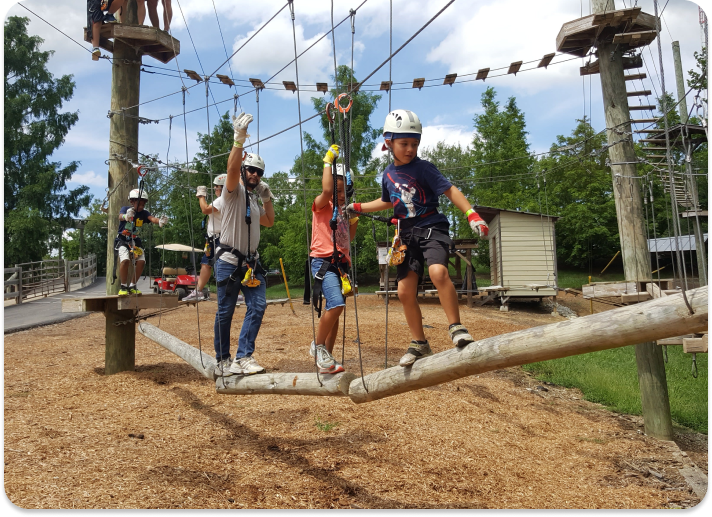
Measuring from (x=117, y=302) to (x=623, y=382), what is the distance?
8.62 metres

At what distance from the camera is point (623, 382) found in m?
10.1

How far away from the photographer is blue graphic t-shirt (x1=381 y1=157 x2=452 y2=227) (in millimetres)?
3885

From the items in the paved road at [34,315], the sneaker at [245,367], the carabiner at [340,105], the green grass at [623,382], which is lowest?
the green grass at [623,382]

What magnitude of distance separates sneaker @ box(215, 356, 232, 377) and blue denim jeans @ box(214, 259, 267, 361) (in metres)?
0.04

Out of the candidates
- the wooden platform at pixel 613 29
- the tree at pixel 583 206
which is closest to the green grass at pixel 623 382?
the wooden platform at pixel 613 29

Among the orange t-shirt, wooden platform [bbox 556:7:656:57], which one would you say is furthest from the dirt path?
wooden platform [bbox 556:7:656:57]

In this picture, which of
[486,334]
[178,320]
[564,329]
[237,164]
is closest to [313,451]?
[237,164]

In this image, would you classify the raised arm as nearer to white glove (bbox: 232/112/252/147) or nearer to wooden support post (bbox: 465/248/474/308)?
white glove (bbox: 232/112/252/147)

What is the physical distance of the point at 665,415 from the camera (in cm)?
726

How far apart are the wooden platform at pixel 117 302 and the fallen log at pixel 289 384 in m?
A: 3.07

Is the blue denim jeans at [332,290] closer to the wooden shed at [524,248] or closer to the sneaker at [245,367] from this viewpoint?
the sneaker at [245,367]

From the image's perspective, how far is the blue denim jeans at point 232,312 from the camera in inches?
186

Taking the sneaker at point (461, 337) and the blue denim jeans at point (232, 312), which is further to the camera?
the blue denim jeans at point (232, 312)

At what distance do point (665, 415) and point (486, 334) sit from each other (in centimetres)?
574
